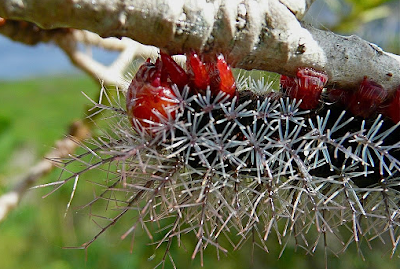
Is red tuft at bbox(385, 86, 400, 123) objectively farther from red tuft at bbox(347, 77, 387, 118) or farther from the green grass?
the green grass

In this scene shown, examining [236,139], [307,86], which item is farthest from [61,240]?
[307,86]

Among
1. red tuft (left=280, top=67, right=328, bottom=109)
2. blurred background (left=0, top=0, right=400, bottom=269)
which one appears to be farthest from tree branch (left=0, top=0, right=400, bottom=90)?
blurred background (left=0, top=0, right=400, bottom=269)

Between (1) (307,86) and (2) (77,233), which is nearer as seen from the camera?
(1) (307,86)

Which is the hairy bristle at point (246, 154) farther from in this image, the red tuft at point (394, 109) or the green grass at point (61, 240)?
the green grass at point (61, 240)

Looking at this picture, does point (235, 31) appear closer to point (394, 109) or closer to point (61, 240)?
point (394, 109)

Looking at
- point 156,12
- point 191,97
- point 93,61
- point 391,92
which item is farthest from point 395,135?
point 93,61

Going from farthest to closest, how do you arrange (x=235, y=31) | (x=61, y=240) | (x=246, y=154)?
(x=61, y=240), (x=246, y=154), (x=235, y=31)

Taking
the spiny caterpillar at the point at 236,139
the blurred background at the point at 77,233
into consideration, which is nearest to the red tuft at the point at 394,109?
the spiny caterpillar at the point at 236,139

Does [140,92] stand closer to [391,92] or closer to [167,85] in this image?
[167,85]
